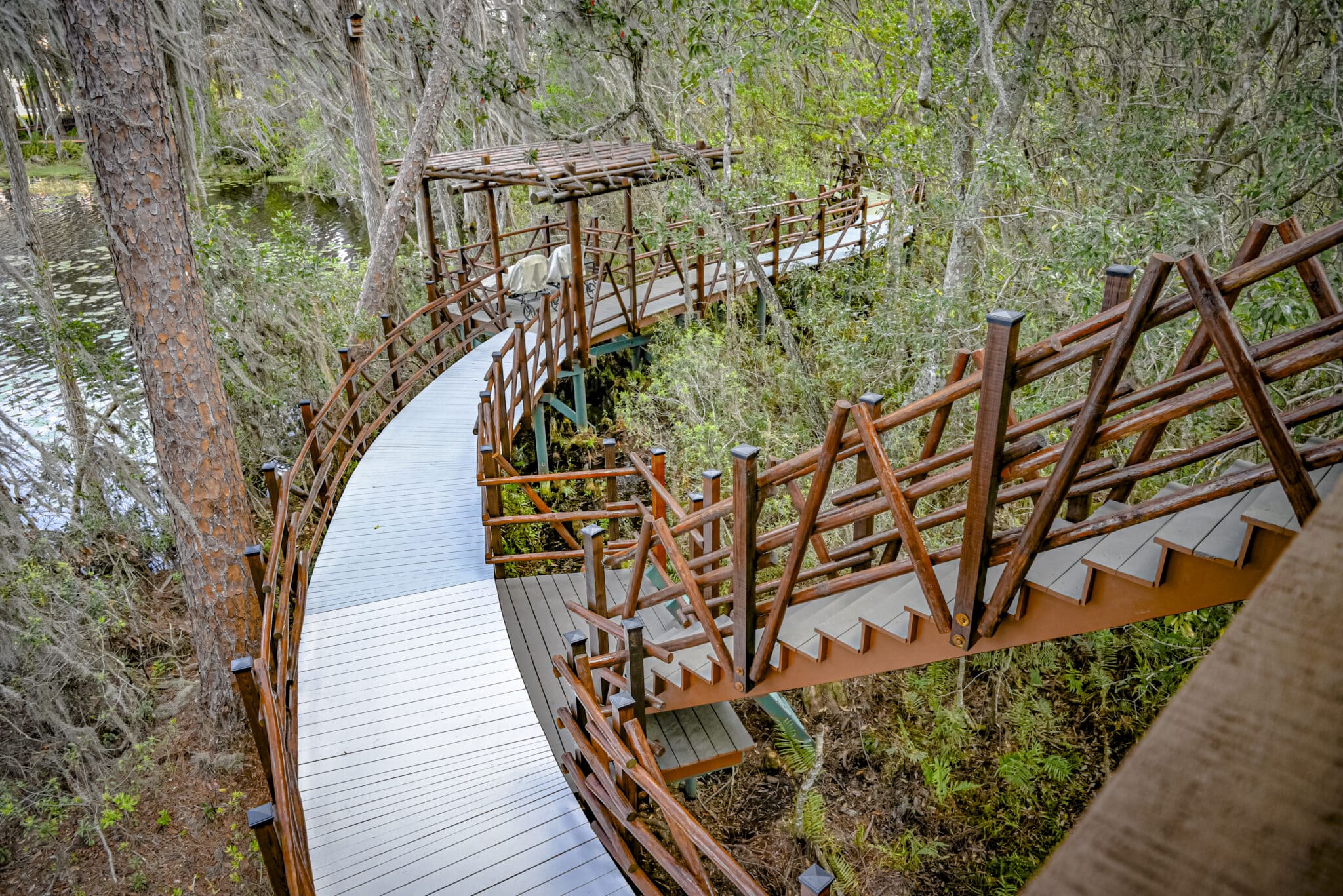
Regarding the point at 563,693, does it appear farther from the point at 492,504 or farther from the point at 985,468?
the point at 985,468

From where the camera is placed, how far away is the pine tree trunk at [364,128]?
40.3 ft

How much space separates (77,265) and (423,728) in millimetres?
18010

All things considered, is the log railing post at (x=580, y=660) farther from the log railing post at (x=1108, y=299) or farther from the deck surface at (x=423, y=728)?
the log railing post at (x=1108, y=299)

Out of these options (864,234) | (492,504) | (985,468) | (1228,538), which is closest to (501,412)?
(492,504)

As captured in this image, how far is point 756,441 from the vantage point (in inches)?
440

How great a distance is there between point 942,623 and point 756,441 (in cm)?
744

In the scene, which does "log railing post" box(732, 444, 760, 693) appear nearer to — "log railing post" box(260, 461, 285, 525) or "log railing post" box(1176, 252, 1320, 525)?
"log railing post" box(1176, 252, 1320, 525)

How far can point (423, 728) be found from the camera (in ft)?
19.5

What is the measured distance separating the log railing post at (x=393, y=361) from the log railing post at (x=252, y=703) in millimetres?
6810

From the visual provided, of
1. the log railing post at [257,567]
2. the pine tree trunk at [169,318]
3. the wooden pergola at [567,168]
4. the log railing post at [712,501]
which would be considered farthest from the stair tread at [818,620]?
the wooden pergola at [567,168]

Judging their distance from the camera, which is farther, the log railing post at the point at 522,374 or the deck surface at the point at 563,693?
the log railing post at the point at 522,374

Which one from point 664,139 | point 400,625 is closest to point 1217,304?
point 400,625

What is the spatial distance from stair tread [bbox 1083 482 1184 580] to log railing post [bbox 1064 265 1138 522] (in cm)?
28

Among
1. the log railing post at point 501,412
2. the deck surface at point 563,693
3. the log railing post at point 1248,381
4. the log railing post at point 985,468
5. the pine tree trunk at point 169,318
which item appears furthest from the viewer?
the log railing post at point 501,412
